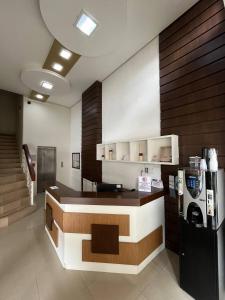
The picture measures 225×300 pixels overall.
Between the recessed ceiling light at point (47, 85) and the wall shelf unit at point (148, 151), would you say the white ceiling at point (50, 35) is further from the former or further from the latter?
the wall shelf unit at point (148, 151)

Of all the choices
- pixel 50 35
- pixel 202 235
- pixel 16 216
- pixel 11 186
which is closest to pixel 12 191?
pixel 11 186

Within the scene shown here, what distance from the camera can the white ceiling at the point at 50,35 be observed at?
94.3 inches

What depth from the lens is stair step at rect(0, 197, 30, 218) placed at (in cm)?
356

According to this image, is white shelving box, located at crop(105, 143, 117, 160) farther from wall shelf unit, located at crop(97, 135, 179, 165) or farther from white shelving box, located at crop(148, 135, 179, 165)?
white shelving box, located at crop(148, 135, 179, 165)

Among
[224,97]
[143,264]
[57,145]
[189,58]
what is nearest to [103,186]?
[143,264]

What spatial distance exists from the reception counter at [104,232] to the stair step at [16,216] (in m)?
2.07

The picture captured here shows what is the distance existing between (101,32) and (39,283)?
12.0ft

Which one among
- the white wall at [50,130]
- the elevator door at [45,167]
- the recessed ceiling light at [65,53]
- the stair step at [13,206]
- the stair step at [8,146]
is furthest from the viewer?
the elevator door at [45,167]

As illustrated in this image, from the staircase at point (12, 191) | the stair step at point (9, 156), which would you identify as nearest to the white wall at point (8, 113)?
the staircase at point (12, 191)

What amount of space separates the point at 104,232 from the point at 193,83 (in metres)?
2.53

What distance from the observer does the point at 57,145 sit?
661cm

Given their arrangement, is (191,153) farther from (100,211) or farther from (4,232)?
(4,232)

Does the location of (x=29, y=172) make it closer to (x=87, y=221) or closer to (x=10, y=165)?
(x=10, y=165)

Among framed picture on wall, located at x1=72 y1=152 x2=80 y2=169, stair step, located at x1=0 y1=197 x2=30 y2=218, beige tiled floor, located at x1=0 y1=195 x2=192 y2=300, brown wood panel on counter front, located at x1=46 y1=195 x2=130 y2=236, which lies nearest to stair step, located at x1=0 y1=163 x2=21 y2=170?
stair step, located at x1=0 y1=197 x2=30 y2=218
